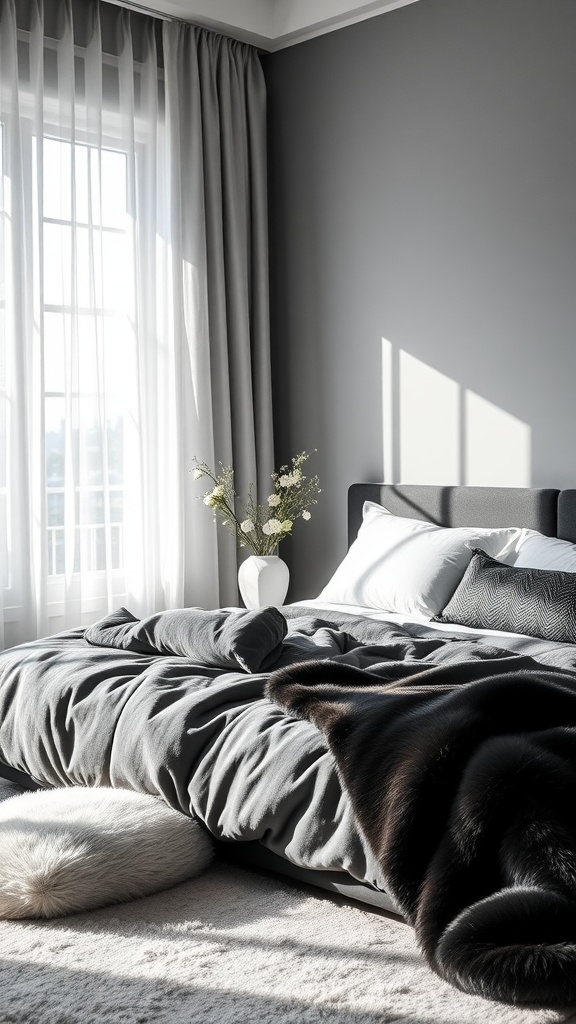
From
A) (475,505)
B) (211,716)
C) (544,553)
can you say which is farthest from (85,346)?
(211,716)

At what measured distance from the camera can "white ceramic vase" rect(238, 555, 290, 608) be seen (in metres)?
4.91

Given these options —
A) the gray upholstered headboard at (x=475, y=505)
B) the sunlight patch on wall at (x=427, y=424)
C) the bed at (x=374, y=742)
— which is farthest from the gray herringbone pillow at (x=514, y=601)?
the sunlight patch on wall at (x=427, y=424)

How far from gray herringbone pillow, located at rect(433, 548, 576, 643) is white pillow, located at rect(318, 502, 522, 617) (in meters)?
0.16

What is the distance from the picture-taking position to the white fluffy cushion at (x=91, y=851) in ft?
7.80

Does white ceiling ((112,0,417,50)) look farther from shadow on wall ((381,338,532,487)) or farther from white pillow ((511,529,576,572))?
white pillow ((511,529,576,572))

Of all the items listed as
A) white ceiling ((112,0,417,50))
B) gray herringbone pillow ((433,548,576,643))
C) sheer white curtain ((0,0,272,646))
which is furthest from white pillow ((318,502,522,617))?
white ceiling ((112,0,417,50))

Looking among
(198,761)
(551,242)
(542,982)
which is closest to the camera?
(542,982)

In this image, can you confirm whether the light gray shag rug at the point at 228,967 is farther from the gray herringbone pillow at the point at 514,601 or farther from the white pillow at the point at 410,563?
the white pillow at the point at 410,563

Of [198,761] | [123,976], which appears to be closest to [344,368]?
[198,761]

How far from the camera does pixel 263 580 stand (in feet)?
16.1

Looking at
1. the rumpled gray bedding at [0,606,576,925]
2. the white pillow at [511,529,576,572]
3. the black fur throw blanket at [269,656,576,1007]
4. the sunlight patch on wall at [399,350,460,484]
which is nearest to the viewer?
the black fur throw blanket at [269,656,576,1007]

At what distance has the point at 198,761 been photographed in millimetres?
2609

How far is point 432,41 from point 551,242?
1.19 m

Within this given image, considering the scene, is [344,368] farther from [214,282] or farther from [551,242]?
[551,242]
